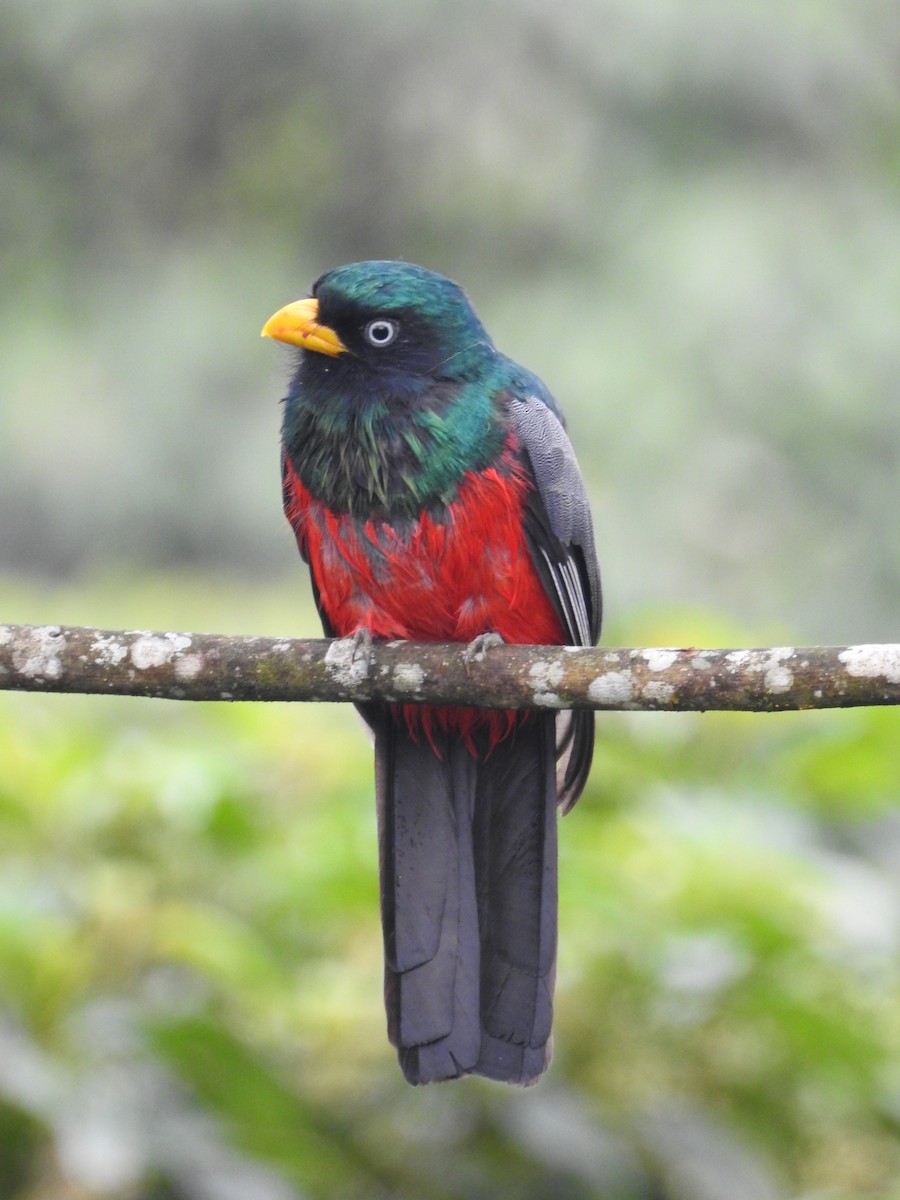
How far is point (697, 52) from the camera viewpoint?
11.0 meters

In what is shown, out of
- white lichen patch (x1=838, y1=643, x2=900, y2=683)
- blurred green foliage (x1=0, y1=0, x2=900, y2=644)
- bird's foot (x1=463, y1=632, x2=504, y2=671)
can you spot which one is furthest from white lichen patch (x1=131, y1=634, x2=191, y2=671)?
blurred green foliage (x1=0, y1=0, x2=900, y2=644)

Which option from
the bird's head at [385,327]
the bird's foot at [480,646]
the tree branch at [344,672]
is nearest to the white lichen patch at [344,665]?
the tree branch at [344,672]

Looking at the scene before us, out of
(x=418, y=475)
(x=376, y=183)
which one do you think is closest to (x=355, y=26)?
(x=376, y=183)

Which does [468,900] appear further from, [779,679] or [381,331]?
[381,331]

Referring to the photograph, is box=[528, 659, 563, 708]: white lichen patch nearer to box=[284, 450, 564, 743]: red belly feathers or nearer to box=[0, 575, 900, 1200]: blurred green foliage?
box=[0, 575, 900, 1200]: blurred green foliage

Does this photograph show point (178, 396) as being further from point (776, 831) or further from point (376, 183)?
point (776, 831)

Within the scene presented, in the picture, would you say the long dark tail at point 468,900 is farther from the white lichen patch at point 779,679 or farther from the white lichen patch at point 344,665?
the white lichen patch at point 779,679

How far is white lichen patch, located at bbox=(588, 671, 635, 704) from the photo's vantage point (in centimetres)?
258

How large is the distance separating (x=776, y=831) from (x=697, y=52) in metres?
8.97

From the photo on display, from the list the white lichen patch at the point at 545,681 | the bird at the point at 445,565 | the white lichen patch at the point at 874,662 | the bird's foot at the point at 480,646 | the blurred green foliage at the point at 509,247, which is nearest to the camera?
the white lichen patch at the point at 874,662

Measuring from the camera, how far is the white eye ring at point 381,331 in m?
3.36

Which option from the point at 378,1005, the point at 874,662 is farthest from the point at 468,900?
the point at 874,662

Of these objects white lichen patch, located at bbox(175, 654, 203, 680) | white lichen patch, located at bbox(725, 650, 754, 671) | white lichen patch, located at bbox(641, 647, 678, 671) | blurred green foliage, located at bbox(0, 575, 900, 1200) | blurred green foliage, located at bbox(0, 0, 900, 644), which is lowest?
blurred green foliage, located at bbox(0, 575, 900, 1200)

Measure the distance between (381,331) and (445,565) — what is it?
0.52 metres
